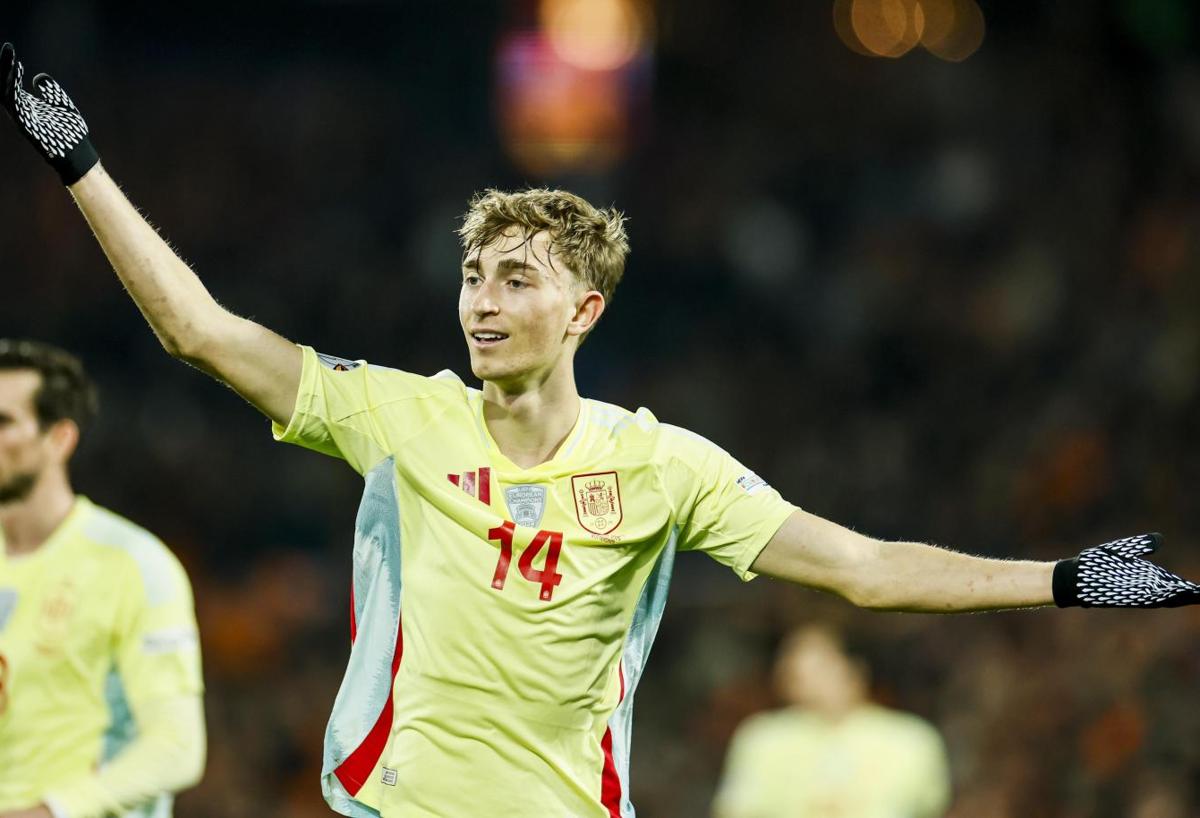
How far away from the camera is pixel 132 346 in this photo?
14070 mm

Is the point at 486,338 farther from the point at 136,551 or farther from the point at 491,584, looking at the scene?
the point at 136,551

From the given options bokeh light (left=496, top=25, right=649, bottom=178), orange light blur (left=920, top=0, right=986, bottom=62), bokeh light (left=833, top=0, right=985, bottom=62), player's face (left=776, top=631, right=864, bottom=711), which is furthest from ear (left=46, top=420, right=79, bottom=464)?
bokeh light (left=833, top=0, right=985, bottom=62)

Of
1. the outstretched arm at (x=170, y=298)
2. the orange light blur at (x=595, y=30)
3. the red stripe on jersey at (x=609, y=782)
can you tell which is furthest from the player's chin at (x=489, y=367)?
the orange light blur at (x=595, y=30)

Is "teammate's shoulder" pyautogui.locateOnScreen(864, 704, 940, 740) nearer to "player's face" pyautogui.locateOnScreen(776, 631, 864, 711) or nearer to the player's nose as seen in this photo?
"player's face" pyautogui.locateOnScreen(776, 631, 864, 711)

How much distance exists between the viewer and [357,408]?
3.87 m

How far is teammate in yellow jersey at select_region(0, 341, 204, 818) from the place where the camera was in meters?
5.02

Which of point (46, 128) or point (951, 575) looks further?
point (951, 575)

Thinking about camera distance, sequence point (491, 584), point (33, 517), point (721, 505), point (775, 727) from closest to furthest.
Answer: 1. point (491, 584)
2. point (721, 505)
3. point (33, 517)
4. point (775, 727)

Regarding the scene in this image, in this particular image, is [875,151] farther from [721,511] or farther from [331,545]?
[721,511]

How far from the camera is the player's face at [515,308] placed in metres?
3.99

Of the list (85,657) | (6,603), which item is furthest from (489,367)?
(6,603)

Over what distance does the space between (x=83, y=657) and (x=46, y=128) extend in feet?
7.54

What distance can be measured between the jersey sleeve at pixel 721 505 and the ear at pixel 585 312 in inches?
13.9

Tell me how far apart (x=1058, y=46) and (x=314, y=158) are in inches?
278
